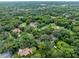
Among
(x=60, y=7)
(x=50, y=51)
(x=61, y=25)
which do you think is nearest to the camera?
(x=50, y=51)

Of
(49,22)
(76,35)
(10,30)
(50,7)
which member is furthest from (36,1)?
(76,35)

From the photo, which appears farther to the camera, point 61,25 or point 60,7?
point 60,7

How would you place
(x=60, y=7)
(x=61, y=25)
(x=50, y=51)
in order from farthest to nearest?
(x=60, y=7) → (x=61, y=25) → (x=50, y=51)

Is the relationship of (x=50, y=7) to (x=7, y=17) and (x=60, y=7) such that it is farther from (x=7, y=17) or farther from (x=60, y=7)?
(x=7, y=17)

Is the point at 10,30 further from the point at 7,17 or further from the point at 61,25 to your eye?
the point at 61,25

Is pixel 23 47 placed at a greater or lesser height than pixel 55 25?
lesser

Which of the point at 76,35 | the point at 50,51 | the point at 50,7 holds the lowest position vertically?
the point at 50,51
